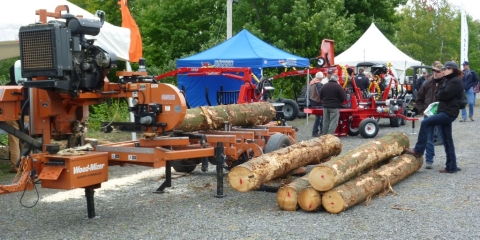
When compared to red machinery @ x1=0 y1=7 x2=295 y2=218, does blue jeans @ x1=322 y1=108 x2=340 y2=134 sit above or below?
below

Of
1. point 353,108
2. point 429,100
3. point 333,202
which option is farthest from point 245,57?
point 333,202

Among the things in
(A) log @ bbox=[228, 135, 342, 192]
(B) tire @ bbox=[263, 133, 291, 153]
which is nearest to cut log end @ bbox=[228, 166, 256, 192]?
(A) log @ bbox=[228, 135, 342, 192]

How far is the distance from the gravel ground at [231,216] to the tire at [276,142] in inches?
41.0

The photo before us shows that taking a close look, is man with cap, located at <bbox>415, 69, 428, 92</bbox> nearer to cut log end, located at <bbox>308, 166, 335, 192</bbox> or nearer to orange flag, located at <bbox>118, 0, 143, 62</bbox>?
orange flag, located at <bbox>118, 0, 143, 62</bbox>

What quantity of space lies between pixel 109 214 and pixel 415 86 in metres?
20.1

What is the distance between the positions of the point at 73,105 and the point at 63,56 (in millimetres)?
911

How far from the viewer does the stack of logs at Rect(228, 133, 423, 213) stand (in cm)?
745

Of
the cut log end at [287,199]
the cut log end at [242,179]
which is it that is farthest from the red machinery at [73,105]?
the cut log end at [287,199]

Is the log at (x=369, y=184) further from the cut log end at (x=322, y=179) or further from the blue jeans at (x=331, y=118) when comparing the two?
the blue jeans at (x=331, y=118)

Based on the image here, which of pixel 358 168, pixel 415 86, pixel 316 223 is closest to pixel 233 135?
pixel 358 168

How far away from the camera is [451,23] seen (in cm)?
4900

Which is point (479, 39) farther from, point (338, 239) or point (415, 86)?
point (338, 239)

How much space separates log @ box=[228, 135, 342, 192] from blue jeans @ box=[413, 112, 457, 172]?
1.42 metres

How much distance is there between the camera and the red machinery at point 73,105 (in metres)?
6.33
